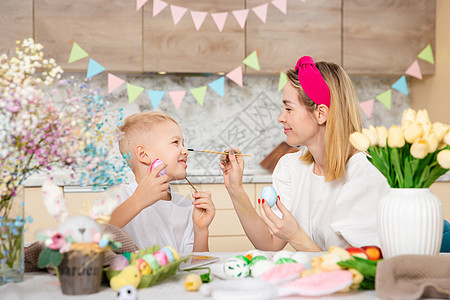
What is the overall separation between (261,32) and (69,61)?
4.03 feet

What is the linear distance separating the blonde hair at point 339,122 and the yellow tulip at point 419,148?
75cm

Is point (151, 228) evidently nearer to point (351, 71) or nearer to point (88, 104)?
point (88, 104)

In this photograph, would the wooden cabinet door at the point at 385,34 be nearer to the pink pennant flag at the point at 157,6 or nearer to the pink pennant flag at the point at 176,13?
the pink pennant flag at the point at 176,13

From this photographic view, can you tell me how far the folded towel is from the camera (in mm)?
901

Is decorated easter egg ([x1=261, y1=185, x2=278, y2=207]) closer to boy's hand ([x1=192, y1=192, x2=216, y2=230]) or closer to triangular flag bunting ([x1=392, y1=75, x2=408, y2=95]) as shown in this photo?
boy's hand ([x1=192, y1=192, x2=216, y2=230])

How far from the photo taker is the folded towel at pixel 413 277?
2.96ft

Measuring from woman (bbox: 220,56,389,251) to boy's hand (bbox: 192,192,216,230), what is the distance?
170 mm

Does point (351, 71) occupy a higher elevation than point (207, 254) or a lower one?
higher

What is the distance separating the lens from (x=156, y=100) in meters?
3.44

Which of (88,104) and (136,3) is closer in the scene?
(88,104)

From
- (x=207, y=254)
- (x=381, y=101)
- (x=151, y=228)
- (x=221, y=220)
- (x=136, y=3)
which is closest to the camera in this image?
(x=207, y=254)

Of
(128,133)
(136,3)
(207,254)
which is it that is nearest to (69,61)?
(136,3)

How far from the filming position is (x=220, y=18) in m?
3.23

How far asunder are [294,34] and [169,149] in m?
1.84
